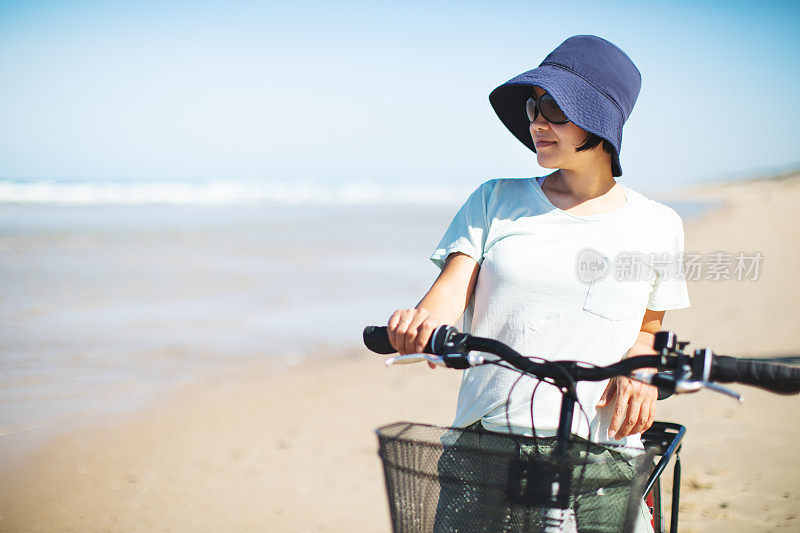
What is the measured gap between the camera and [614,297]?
6.07 ft

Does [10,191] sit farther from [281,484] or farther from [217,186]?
[281,484]

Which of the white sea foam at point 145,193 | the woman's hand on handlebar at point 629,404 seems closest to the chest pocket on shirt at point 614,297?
the woman's hand on handlebar at point 629,404

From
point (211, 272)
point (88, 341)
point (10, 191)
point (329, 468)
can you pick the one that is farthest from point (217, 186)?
point (329, 468)

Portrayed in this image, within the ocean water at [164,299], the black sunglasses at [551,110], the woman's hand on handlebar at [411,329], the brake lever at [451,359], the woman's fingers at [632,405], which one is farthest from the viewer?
the ocean water at [164,299]

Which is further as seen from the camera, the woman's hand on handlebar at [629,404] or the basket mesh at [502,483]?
the woman's hand on handlebar at [629,404]

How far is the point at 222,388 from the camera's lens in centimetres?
578

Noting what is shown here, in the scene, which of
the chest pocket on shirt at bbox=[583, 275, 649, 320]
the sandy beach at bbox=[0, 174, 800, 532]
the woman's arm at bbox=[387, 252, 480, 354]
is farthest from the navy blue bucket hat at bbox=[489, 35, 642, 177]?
the sandy beach at bbox=[0, 174, 800, 532]

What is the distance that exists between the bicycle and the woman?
0.75ft

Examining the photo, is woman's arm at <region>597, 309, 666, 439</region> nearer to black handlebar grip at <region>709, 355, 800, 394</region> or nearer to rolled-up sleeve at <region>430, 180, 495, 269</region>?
black handlebar grip at <region>709, 355, 800, 394</region>

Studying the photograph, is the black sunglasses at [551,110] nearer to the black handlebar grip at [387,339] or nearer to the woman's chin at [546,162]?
the woman's chin at [546,162]

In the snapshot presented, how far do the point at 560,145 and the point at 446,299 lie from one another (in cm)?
55

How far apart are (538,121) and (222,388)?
14.7ft

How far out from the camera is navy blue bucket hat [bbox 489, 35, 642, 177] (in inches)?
73.2

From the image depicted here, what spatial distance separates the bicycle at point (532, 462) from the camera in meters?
1.38
